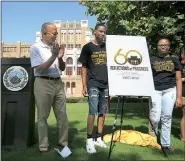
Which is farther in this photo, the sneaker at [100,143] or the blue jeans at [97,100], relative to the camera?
the sneaker at [100,143]

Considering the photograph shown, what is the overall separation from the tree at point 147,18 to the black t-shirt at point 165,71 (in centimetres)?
656

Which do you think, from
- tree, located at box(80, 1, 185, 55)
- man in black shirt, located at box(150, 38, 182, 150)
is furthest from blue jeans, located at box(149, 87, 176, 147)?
tree, located at box(80, 1, 185, 55)

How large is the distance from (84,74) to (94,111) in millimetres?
653

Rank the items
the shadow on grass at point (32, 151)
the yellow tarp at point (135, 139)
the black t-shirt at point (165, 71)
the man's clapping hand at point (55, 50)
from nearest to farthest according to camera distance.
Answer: the man's clapping hand at point (55, 50) < the shadow on grass at point (32, 151) < the black t-shirt at point (165, 71) < the yellow tarp at point (135, 139)

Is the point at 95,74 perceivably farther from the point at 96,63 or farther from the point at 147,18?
the point at 147,18

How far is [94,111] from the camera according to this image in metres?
5.27

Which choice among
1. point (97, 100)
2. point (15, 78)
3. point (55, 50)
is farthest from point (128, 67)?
point (15, 78)

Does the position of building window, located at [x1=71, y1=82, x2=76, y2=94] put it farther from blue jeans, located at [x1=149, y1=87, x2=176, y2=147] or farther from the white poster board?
the white poster board

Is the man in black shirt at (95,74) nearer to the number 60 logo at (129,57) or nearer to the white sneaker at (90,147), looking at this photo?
the white sneaker at (90,147)

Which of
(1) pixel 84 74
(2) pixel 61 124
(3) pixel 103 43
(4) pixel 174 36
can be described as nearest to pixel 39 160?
(2) pixel 61 124

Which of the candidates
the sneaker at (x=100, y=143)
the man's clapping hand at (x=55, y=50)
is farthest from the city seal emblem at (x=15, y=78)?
the sneaker at (x=100, y=143)

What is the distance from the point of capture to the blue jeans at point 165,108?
5359 mm

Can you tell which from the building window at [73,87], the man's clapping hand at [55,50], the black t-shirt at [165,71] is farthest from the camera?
the building window at [73,87]

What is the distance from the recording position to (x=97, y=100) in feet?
17.4
